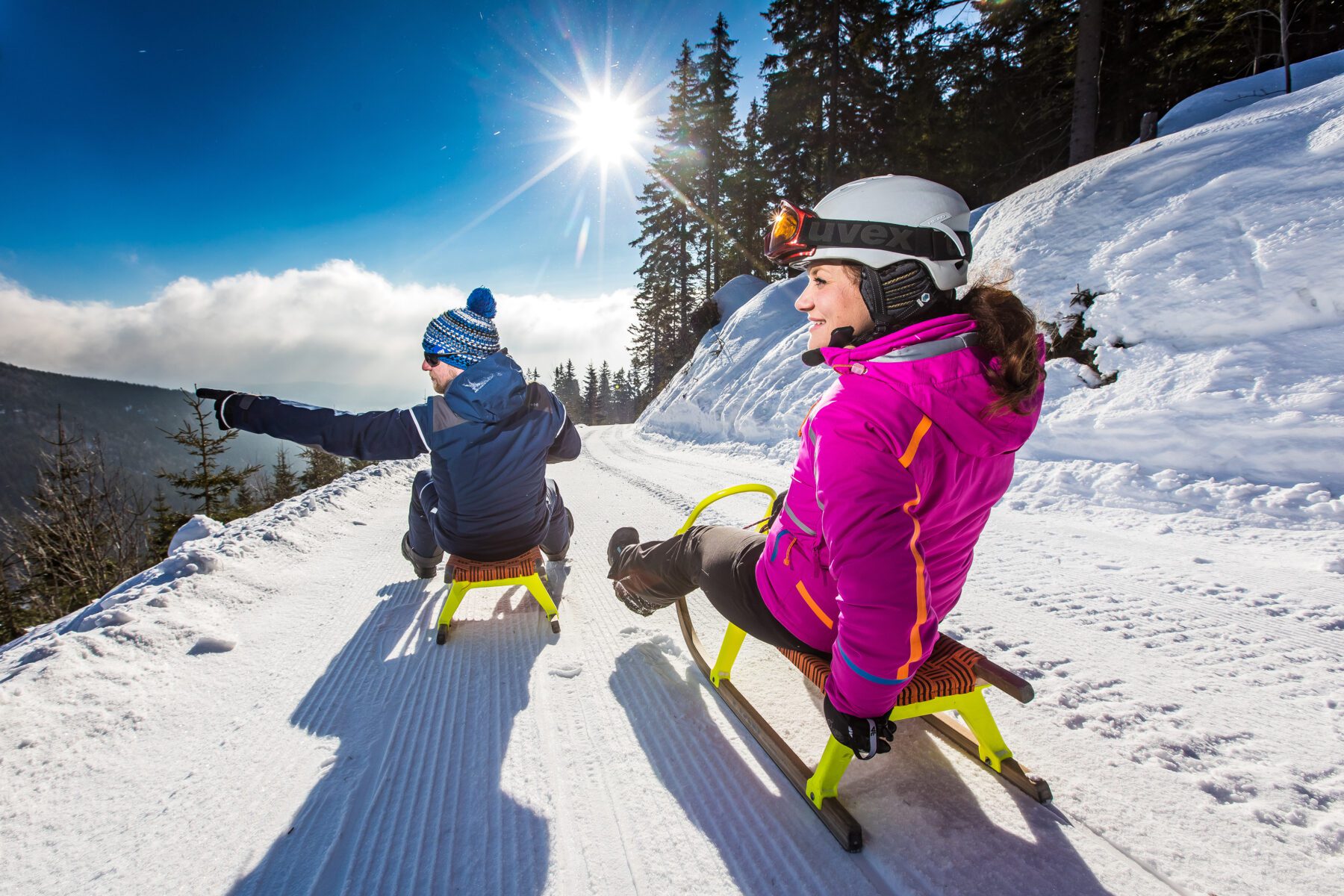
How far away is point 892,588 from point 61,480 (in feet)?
86.9

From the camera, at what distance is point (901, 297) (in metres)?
1.46

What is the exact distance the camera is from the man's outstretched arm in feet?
8.29

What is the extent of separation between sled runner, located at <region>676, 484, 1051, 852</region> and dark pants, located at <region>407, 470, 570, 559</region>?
2.08 m

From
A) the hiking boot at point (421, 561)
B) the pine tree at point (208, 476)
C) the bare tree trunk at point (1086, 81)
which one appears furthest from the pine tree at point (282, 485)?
the bare tree trunk at point (1086, 81)

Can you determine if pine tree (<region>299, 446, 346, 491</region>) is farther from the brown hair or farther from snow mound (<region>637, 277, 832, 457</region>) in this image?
the brown hair

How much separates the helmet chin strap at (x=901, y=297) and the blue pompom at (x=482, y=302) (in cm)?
222

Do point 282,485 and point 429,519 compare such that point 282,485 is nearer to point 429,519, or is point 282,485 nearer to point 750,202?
point 750,202

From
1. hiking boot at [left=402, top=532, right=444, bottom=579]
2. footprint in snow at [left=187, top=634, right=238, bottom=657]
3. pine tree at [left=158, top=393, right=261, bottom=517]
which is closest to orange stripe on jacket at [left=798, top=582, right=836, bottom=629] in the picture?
hiking boot at [left=402, top=532, right=444, bottom=579]

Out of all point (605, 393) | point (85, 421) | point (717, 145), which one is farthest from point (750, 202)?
point (85, 421)

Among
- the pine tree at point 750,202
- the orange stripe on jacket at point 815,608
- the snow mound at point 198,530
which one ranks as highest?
the pine tree at point 750,202

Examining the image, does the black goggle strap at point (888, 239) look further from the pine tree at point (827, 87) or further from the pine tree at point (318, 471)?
the pine tree at point (318, 471)

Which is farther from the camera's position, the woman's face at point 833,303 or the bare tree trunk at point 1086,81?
the bare tree trunk at point 1086,81

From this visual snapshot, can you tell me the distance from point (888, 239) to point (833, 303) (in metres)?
0.22

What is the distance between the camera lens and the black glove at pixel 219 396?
2474 millimetres
